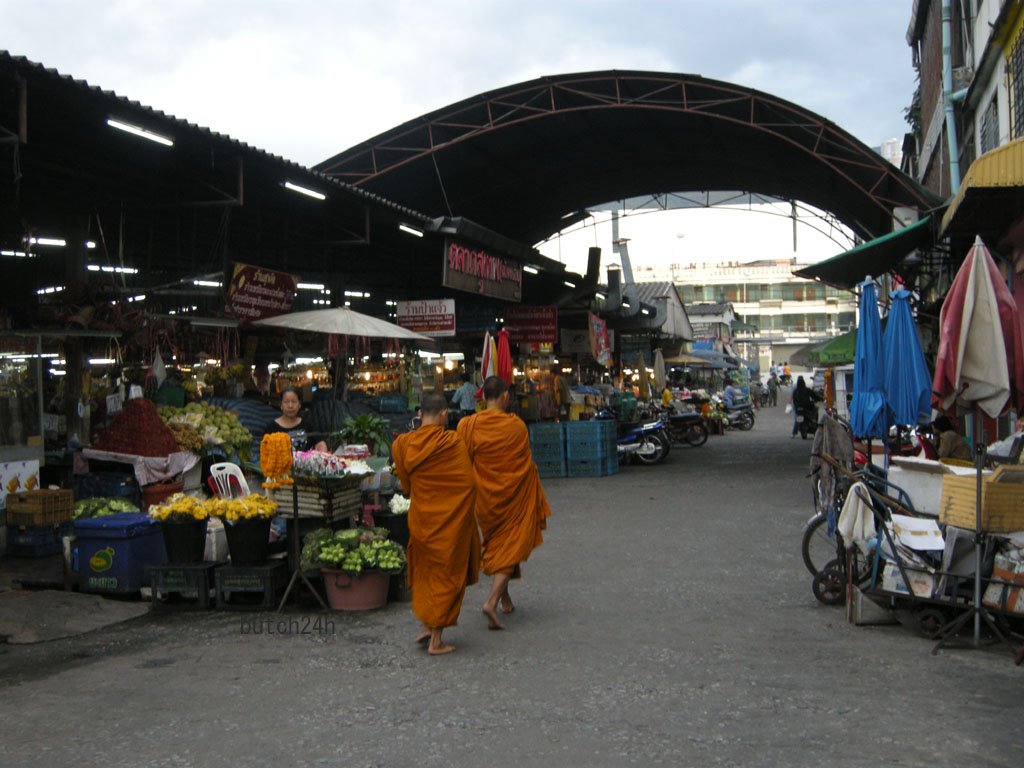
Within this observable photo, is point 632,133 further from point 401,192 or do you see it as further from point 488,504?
point 488,504

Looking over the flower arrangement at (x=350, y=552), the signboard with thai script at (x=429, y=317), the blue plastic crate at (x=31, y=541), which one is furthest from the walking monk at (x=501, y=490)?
the signboard with thai script at (x=429, y=317)

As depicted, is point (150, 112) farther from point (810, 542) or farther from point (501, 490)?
point (810, 542)

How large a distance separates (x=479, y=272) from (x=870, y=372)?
9.51 meters

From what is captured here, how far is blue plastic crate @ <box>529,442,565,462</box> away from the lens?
53.6 ft

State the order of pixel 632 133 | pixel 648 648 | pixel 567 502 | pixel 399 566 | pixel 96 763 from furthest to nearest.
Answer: pixel 632 133
pixel 567 502
pixel 399 566
pixel 648 648
pixel 96 763

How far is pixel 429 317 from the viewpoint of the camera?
15703mm

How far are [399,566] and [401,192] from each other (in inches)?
576

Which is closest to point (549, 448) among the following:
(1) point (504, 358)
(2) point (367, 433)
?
(1) point (504, 358)

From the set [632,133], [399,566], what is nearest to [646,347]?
[632,133]

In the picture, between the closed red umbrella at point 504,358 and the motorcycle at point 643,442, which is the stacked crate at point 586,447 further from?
the motorcycle at point 643,442

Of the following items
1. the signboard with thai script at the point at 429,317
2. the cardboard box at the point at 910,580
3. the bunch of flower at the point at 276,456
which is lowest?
the cardboard box at the point at 910,580

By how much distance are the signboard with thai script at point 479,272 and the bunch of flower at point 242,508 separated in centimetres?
794

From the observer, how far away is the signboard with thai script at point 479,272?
1479 cm

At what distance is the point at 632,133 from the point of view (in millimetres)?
19500
